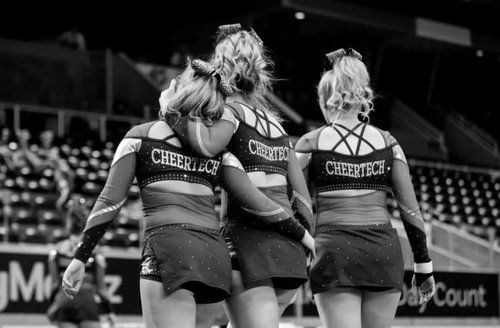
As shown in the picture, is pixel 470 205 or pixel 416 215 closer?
pixel 416 215

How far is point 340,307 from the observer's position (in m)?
4.22

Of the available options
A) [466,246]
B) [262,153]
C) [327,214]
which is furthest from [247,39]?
[466,246]

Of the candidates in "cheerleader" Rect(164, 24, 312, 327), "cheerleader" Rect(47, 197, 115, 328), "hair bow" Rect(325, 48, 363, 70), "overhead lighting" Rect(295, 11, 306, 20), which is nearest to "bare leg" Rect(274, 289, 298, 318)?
"cheerleader" Rect(164, 24, 312, 327)

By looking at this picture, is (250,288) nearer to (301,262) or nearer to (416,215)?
(301,262)

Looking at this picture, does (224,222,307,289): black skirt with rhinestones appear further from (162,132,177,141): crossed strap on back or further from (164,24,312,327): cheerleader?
Result: (162,132,177,141): crossed strap on back

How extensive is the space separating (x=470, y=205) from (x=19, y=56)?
9510 millimetres

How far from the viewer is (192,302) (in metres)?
3.58

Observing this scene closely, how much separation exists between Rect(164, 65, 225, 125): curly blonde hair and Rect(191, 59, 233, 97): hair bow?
0.01 m

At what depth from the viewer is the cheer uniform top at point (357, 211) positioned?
4297 mm

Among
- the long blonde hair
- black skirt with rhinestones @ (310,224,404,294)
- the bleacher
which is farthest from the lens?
the bleacher

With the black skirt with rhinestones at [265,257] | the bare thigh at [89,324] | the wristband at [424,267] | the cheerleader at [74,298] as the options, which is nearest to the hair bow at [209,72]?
the black skirt with rhinestones at [265,257]

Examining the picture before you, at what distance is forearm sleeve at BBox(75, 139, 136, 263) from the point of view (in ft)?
12.0

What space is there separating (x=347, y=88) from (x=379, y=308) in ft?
3.19

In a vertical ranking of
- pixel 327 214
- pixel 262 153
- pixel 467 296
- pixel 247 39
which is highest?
pixel 247 39
